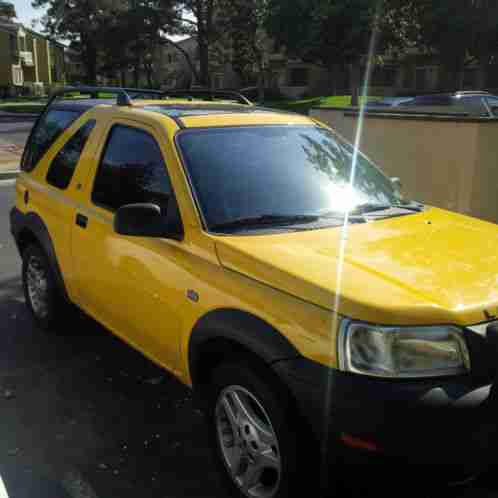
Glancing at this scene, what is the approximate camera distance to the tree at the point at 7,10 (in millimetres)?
82812

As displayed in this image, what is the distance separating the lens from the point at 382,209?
3.61 meters

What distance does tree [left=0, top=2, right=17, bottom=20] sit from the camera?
82812 mm

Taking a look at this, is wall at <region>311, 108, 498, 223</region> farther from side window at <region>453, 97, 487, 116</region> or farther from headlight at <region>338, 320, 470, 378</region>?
headlight at <region>338, 320, 470, 378</region>

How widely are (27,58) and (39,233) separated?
232 ft

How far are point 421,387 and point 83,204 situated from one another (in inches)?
→ 104

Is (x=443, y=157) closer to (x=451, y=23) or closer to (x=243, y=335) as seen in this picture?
(x=243, y=335)

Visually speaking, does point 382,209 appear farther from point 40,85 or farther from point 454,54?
point 40,85

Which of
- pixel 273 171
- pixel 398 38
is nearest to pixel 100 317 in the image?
pixel 273 171

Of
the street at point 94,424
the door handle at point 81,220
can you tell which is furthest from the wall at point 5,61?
the door handle at point 81,220

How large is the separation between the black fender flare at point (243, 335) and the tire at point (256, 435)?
0.12 meters

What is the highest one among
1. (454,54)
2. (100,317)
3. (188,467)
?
(454,54)

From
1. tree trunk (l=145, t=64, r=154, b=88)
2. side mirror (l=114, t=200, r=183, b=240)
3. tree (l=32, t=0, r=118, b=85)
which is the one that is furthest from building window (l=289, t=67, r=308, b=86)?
side mirror (l=114, t=200, r=183, b=240)

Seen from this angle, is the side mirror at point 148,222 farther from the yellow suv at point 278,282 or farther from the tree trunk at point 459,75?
the tree trunk at point 459,75

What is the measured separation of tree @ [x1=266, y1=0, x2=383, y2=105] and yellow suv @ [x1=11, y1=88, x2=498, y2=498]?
31.9m
